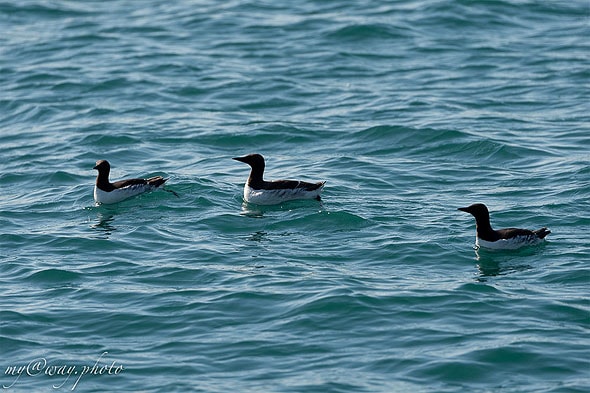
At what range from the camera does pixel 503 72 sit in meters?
30.8

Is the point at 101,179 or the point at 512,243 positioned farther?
the point at 101,179

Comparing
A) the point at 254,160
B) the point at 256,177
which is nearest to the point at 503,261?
the point at 256,177

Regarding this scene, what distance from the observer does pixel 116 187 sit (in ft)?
73.6

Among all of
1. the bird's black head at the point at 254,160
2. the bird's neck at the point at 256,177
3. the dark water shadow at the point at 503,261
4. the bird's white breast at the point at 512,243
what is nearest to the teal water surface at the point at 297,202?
the dark water shadow at the point at 503,261

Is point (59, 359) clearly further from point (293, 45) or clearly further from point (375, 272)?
point (293, 45)

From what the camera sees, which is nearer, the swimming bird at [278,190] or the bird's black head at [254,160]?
the swimming bird at [278,190]

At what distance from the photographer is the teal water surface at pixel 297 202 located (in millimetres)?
15844

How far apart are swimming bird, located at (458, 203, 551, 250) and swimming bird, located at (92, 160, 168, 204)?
244 inches

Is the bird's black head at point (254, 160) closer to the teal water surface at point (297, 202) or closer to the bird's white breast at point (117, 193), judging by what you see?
the teal water surface at point (297, 202)

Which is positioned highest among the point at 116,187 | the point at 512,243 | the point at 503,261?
the point at 116,187

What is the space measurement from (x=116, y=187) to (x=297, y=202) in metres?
3.30

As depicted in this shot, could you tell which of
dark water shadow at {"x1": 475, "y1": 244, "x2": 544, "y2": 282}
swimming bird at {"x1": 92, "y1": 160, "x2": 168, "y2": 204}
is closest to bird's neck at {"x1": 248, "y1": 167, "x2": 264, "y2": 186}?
swimming bird at {"x1": 92, "y1": 160, "x2": 168, "y2": 204}

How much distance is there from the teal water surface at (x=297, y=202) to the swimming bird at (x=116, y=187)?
0.57 feet

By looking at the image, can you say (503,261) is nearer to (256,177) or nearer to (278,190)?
(278,190)
